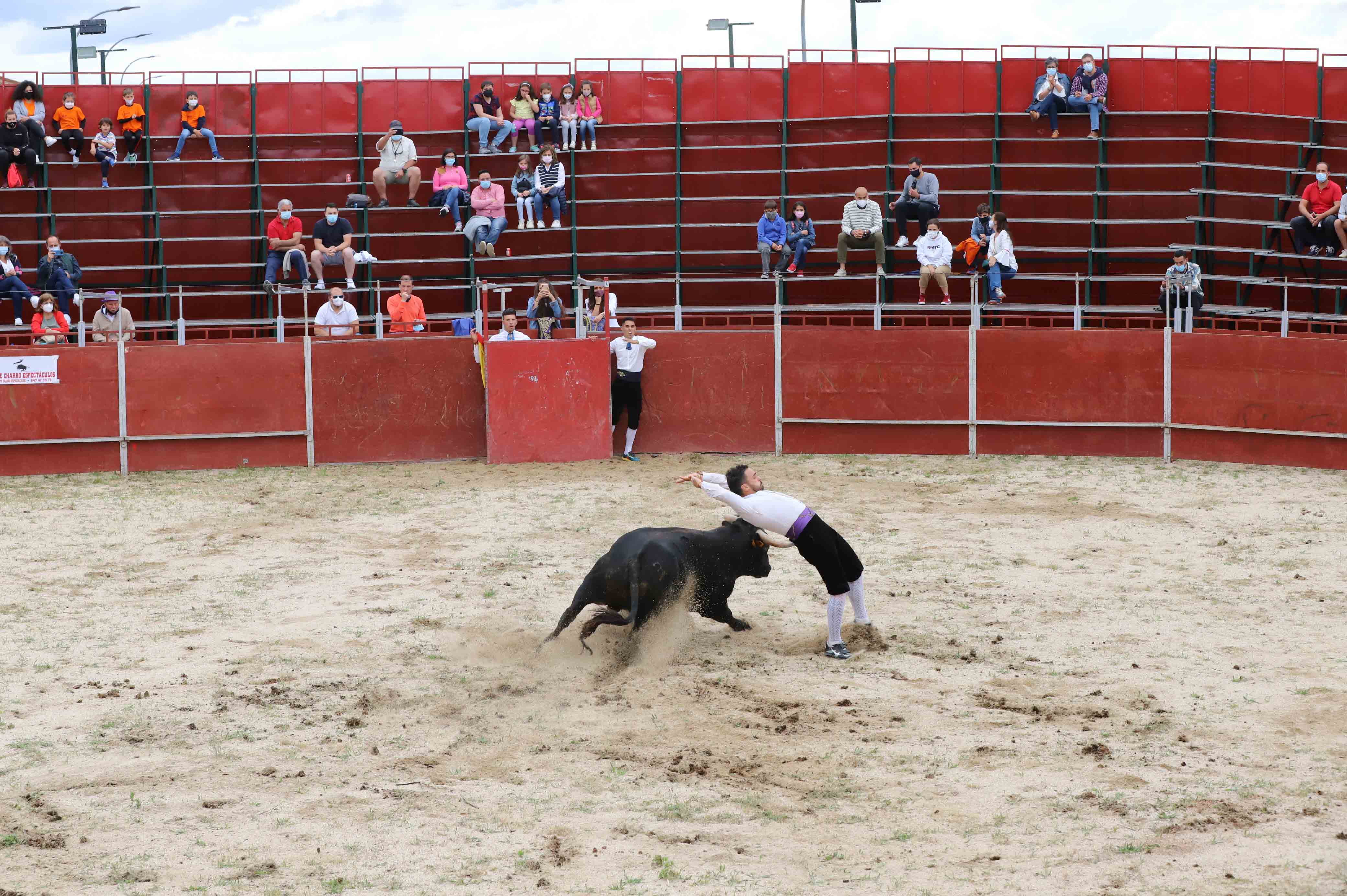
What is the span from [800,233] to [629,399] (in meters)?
5.53

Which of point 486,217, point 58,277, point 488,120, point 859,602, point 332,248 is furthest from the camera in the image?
point 488,120

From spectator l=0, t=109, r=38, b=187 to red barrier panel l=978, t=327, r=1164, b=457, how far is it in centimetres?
1459

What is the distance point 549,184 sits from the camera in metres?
24.0

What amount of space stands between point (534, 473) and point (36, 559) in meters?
5.83

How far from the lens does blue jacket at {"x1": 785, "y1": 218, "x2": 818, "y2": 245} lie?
75.5 feet

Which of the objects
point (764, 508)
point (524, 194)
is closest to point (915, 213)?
point (524, 194)

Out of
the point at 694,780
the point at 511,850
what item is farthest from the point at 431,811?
the point at 694,780

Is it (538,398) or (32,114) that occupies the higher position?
(32,114)

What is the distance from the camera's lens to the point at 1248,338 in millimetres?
18094

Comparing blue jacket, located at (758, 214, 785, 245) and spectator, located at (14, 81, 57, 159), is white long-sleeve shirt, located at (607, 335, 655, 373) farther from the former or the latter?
spectator, located at (14, 81, 57, 159)

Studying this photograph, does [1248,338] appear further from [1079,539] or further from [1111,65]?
[1111,65]

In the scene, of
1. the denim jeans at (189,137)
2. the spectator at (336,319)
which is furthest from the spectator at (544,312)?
the denim jeans at (189,137)

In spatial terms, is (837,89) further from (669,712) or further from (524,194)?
(669,712)

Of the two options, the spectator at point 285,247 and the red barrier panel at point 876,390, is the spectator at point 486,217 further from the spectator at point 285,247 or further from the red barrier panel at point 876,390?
the red barrier panel at point 876,390
